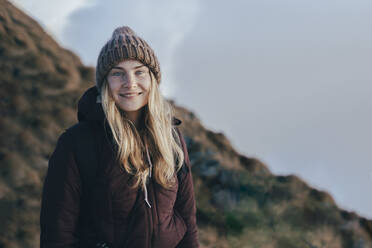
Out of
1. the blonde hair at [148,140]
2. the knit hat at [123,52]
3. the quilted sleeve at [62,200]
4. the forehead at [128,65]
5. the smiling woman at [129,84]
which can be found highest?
the knit hat at [123,52]

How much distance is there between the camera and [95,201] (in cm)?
258

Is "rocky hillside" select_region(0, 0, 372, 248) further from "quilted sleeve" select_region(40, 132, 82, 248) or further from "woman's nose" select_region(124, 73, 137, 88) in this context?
"woman's nose" select_region(124, 73, 137, 88)

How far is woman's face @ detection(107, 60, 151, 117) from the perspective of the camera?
2.77 meters

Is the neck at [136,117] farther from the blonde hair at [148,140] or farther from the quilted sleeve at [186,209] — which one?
the quilted sleeve at [186,209]

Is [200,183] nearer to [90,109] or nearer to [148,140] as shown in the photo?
[148,140]

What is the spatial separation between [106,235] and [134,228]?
0.63 ft

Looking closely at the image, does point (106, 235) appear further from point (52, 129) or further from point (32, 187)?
point (52, 129)

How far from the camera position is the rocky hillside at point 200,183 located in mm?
9398

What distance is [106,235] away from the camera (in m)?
2.59

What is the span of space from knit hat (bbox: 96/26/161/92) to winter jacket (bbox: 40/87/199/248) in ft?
1.02

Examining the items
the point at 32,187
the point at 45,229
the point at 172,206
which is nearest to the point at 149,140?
the point at 172,206

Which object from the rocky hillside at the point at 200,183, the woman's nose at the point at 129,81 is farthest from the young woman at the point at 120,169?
the rocky hillside at the point at 200,183

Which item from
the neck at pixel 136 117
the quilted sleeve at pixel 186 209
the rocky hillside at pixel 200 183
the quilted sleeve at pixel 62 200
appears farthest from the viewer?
the rocky hillside at pixel 200 183

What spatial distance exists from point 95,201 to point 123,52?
1.05 meters
